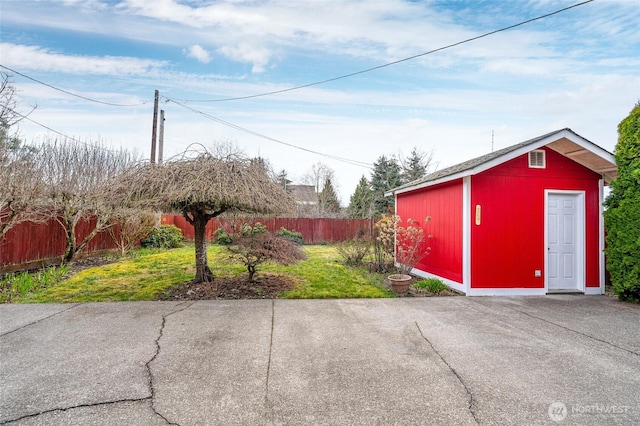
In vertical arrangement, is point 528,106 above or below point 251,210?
above

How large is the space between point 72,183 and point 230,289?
Result: 7031mm

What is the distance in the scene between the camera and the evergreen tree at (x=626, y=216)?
592 centimetres

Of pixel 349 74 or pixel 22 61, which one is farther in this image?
pixel 349 74

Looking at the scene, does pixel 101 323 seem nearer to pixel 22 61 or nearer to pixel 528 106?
pixel 22 61

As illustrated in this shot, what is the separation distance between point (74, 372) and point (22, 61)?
442 inches

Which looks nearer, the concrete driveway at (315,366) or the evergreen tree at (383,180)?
the concrete driveway at (315,366)

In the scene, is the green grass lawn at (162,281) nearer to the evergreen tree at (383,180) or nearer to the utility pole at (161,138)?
the utility pole at (161,138)

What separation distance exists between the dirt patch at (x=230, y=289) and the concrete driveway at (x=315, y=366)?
0.85 meters

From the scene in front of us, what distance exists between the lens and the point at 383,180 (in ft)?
82.6

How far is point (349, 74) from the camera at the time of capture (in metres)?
10.7

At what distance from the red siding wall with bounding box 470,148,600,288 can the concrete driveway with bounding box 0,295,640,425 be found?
4.65 feet

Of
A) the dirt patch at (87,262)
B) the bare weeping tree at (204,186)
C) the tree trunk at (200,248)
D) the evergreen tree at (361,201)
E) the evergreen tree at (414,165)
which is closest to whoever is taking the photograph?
the bare weeping tree at (204,186)

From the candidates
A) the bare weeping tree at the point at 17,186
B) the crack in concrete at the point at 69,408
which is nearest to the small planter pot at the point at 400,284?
the crack in concrete at the point at 69,408

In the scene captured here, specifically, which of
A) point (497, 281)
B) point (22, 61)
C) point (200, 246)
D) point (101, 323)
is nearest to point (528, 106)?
point (497, 281)
